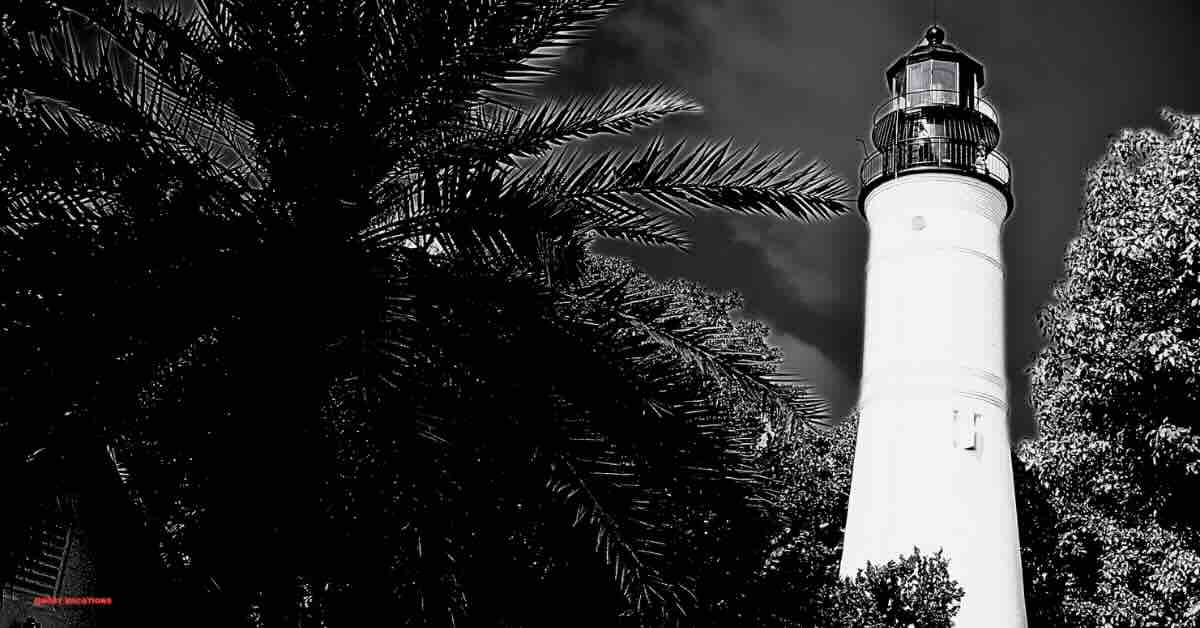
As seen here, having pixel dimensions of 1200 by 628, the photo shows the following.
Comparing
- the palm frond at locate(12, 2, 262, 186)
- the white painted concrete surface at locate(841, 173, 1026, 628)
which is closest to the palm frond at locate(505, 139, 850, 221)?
the palm frond at locate(12, 2, 262, 186)

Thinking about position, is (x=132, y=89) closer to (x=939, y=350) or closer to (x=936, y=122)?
(x=939, y=350)

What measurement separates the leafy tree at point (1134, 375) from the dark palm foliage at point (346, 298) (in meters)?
8.83

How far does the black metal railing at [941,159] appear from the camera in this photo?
2184cm

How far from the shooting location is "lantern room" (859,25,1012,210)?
72.4ft

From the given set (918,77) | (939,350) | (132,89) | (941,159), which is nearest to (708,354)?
(132,89)

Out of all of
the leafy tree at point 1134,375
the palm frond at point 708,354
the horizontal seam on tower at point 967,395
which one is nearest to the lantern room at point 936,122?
the horizontal seam on tower at point 967,395

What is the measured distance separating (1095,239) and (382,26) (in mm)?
11599

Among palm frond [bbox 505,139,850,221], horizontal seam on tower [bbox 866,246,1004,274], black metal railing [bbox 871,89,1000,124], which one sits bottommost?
palm frond [bbox 505,139,850,221]

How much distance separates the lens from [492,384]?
25.2 ft

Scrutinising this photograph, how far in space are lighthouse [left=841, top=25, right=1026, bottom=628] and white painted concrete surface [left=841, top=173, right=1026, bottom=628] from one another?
0.9 inches

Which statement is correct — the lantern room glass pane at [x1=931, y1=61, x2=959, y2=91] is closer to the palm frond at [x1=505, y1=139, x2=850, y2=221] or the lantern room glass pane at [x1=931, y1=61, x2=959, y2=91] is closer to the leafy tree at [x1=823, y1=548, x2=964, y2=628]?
the leafy tree at [x1=823, y1=548, x2=964, y2=628]

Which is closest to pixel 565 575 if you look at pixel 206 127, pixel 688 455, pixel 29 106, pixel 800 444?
pixel 688 455

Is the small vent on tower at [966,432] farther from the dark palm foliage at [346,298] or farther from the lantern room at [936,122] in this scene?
the dark palm foliage at [346,298]

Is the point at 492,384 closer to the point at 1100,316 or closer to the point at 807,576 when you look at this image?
the point at 807,576
